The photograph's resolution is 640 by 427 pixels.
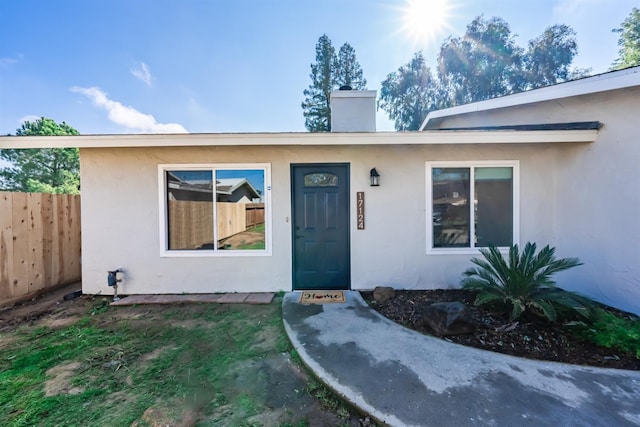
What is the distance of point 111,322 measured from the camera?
3631 millimetres

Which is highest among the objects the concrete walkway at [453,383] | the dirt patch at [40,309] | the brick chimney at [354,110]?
the brick chimney at [354,110]

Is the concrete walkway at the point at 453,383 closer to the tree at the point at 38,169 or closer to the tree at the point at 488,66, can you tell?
the tree at the point at 488,66

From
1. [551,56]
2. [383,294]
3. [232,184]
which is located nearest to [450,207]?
[383,294]

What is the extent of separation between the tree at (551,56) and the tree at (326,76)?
1078cm

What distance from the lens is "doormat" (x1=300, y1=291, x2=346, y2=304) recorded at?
410 centimetres

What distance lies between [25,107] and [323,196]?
64.5ft

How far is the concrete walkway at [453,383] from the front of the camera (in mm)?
1875

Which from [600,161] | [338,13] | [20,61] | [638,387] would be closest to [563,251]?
[600,161]

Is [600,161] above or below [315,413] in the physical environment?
above

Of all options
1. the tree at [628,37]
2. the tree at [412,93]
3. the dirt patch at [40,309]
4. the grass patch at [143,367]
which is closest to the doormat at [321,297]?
the grass patch at [143,367]

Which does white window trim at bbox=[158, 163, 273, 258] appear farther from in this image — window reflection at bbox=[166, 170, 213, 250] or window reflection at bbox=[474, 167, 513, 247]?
window reflection at bbox=[474, 167, 513, 247]

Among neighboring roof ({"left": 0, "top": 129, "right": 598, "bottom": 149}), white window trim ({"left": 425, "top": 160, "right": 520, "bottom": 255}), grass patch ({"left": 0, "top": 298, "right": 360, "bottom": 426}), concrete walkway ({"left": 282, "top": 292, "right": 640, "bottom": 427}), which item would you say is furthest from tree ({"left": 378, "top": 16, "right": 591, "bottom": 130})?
grass patch ({"left": 0, "top": 298, "right": 360, "bottom": 426})

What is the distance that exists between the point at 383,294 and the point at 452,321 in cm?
123

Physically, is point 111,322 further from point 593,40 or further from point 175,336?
point 593,40
